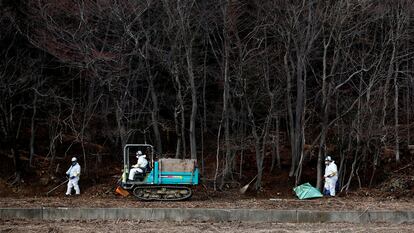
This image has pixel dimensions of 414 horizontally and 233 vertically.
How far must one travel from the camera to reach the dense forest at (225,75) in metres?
21.5

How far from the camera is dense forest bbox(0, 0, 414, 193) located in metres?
21.5

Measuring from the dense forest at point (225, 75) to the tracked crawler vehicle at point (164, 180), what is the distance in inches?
126

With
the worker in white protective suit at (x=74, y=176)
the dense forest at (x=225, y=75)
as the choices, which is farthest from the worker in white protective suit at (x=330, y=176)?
the worker in white protective suit at (x=74, y=176)

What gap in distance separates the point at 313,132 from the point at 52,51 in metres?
12.0

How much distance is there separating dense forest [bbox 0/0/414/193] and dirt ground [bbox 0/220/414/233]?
22.3 ft

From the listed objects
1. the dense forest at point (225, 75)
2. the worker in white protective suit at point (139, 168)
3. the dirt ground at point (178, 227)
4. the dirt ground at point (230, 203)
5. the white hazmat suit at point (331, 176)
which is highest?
the dense forest at point (225, 75)

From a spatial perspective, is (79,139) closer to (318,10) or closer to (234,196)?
(234,196)

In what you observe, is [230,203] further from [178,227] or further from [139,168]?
[178,227]

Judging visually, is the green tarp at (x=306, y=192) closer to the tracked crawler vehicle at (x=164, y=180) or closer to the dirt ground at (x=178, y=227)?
the tracked crawler vehicle at (x=164, y=180)

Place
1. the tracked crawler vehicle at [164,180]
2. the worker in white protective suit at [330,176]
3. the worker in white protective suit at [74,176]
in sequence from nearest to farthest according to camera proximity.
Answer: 1. the tracked crawler vehicle at [164,180]
2. the worker in white protective suit at [330,176]
3. the worker in white protective suit at [74,176]

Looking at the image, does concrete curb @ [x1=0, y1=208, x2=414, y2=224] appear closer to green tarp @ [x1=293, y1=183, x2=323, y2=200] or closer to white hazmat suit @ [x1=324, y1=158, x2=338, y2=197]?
green tarp @ [x1=293, y1=183, x2=323, y2=200]

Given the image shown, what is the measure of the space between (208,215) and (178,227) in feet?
4.69

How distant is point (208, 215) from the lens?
15344 millimetres

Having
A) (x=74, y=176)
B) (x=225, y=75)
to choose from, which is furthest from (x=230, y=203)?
(x=74, y=176)
